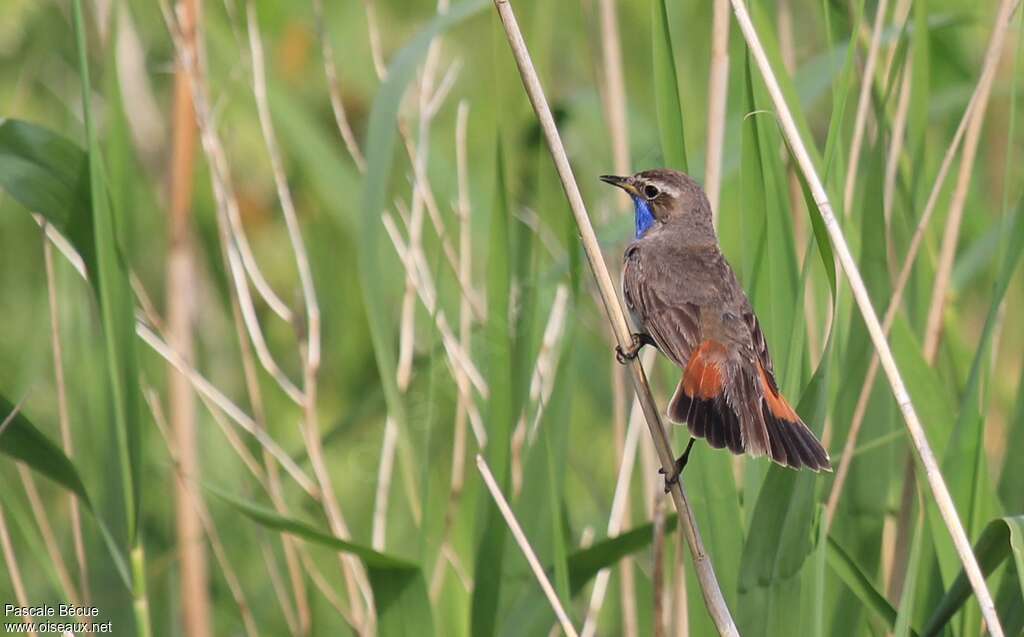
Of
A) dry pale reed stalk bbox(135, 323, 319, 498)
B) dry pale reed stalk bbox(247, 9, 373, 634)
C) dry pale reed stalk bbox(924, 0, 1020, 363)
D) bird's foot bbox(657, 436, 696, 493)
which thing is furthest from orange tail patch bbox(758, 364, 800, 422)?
dry pale reed stalk bbox(135, 323, 319, 498)

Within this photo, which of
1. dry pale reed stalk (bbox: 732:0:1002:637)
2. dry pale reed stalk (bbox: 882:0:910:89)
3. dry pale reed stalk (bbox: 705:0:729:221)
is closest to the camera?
dry pale reed stalk (bbox: 732:0:1002:637)

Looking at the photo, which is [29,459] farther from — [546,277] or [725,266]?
[725,266]

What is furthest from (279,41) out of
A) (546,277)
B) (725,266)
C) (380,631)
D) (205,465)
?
(380,631)

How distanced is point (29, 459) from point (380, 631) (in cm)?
77

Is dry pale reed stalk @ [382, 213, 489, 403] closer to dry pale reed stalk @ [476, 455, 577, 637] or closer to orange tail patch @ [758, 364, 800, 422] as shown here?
dry pale reed stalk @ [476, 455, 577, 637]

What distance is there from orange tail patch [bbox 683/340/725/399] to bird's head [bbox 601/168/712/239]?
0.46m

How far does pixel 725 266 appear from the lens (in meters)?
2.91

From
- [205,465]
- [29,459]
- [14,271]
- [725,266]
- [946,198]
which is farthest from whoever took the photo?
[14,271]

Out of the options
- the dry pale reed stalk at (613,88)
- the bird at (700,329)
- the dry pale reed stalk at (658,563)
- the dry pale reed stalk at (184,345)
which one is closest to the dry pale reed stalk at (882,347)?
the bird at (700,329)

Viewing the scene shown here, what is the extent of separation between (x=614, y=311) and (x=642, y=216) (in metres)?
0.90

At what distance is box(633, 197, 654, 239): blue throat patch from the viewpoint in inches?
124

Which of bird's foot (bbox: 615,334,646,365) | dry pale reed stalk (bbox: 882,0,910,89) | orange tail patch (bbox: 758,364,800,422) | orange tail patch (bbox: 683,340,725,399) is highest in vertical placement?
dry pale reed stalk (bbox: 882,0,910,89)

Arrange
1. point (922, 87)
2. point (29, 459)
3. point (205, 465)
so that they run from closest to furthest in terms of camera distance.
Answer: point (29, 459) < point (922, 87) < point (205, 465)

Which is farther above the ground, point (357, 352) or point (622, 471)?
point (357, 352)
